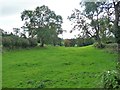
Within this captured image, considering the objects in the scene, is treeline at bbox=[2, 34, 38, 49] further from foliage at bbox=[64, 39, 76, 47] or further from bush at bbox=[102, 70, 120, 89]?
bush at bbox=[102, 70, 120, 89]

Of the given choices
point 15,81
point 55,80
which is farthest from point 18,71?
point 55,80

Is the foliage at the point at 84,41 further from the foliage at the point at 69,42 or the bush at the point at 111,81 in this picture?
the bush at the point at 111,81

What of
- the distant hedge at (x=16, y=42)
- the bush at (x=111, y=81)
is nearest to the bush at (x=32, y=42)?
the distant hedge at (x=16, y=42)

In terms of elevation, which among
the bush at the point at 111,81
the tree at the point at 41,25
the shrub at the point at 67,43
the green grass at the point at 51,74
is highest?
the tree at the point at 41,25

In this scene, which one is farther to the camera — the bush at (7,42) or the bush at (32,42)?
the bush at (32,42)

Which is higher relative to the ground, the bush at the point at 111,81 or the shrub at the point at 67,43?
the shrub at the point at 67,43


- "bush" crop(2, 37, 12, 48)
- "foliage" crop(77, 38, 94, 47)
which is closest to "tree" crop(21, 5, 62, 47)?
"foliage" crop(77, 38, 94, 47)

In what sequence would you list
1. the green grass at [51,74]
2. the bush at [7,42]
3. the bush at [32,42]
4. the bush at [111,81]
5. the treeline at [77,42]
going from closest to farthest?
the bush at [111,81] < the green grass at [51,74] < the bush at [7,42] < the treeline at [77,42] < the bush at [32,42]

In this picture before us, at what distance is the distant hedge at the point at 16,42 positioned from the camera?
12148 mm

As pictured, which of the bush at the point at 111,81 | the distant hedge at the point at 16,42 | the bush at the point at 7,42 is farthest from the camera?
the distant hedge at the point at 16,42

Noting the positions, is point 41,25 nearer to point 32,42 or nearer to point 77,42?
point 32,42

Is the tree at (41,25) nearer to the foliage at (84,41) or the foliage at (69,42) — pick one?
the foliage at (69,42)

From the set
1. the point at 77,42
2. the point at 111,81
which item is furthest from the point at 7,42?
the point at 111,81

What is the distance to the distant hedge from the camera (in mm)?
12148
